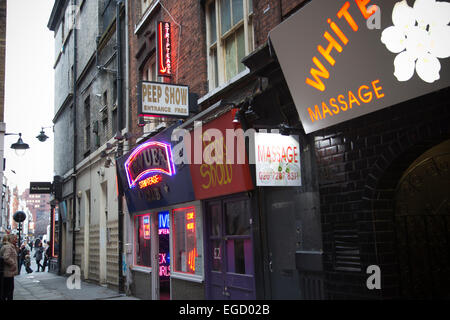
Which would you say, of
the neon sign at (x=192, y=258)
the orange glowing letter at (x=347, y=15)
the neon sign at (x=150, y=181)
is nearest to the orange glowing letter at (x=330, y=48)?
the orange glowing letter at (x=347, y=15)

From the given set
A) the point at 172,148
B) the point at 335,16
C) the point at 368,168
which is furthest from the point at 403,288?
the point at 172,148

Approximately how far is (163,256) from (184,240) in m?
1.84

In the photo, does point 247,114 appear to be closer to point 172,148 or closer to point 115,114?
point 172,148

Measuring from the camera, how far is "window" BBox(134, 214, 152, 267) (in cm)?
1263

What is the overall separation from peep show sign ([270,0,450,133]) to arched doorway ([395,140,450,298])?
1.27 metres

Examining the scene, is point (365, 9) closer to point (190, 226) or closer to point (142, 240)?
point (190, 226)

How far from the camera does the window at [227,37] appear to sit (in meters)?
8.68

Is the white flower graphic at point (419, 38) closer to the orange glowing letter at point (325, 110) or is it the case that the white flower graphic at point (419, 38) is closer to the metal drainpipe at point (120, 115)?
the orange glowing letter at point (325, 110)

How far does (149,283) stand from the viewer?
12203 millimetres

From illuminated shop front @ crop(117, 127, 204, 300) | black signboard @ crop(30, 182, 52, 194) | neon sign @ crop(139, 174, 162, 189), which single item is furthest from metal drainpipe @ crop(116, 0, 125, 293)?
black signboard @ crop(30, 182, 52, 194)

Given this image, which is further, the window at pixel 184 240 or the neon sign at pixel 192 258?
the window at pixel 184 240

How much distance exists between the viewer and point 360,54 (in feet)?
16.3

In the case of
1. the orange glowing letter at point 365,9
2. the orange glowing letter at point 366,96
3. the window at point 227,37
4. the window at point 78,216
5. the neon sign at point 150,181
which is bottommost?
the window at point 78,216

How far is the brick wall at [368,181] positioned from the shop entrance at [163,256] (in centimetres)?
653
